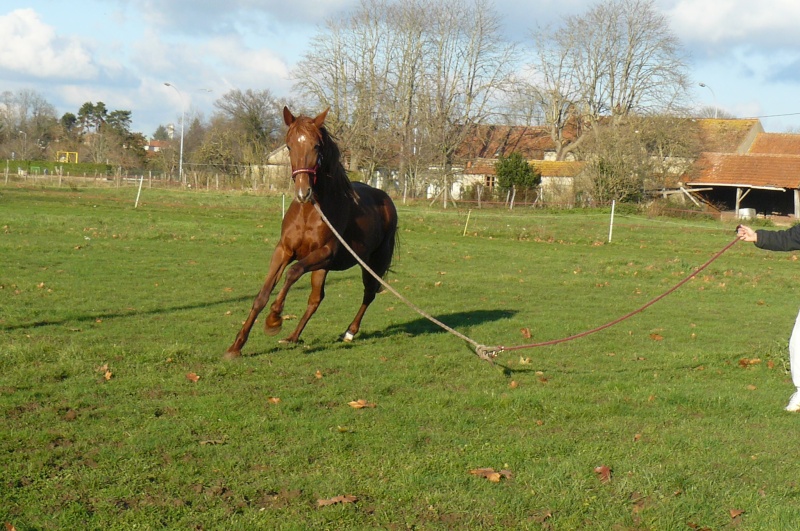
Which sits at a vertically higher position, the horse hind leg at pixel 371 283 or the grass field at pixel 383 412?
the horse hind leg at pixel 371 283

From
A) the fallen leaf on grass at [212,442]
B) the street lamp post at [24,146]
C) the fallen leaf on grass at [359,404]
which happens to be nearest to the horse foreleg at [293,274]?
the fallen leaf on grass at [359,404]

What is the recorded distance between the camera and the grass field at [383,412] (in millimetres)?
4828

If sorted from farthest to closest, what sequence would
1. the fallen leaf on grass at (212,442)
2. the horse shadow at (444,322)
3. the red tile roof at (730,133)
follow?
the red tile roof at (730,133)
the horse shadow at (444,322)
the fallen leaf on grass at (212,442)

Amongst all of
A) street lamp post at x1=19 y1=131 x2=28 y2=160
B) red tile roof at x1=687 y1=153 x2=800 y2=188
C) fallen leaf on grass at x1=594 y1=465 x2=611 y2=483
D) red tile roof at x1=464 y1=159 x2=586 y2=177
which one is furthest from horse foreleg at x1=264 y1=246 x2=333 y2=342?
street lamp post at x1=19 y1=131 x2=28 y2=160

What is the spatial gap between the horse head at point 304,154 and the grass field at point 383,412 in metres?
1.89

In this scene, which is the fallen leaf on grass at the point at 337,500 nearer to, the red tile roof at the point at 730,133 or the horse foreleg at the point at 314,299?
the horse foreleg at the point at 314,299

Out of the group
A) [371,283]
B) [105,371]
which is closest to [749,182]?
[371,283]

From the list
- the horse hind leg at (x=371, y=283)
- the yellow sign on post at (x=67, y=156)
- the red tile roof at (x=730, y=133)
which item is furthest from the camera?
the yellow sign on post at (x=67, y=156)

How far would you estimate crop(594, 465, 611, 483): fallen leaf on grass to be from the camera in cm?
540

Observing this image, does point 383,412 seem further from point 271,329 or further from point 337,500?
point 271,329

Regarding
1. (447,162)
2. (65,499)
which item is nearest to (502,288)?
(65,499)

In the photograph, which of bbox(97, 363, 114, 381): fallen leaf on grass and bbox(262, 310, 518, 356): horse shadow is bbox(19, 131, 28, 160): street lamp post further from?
bbox(97, 363, 114, 381): fallen leaf on grass

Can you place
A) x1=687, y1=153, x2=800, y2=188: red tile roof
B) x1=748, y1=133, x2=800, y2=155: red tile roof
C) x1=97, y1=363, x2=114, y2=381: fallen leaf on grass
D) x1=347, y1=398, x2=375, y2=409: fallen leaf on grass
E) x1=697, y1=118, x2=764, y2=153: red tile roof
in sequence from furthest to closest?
1. x1=697, y1=118, x2=764, y2=153: red tile roof
2. x1=748, y1=133, x2=800, y2=155: red tile roof
3. x1=687, y1=153, x2=800, y2=188: red tile roof
4. x1=97, y1=363, x2=114, y2=381: fallen leaf on grass
5. x1=347, y1=398, x2=375, y2=409: fallen leaf on grass

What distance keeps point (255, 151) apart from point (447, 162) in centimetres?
2686
